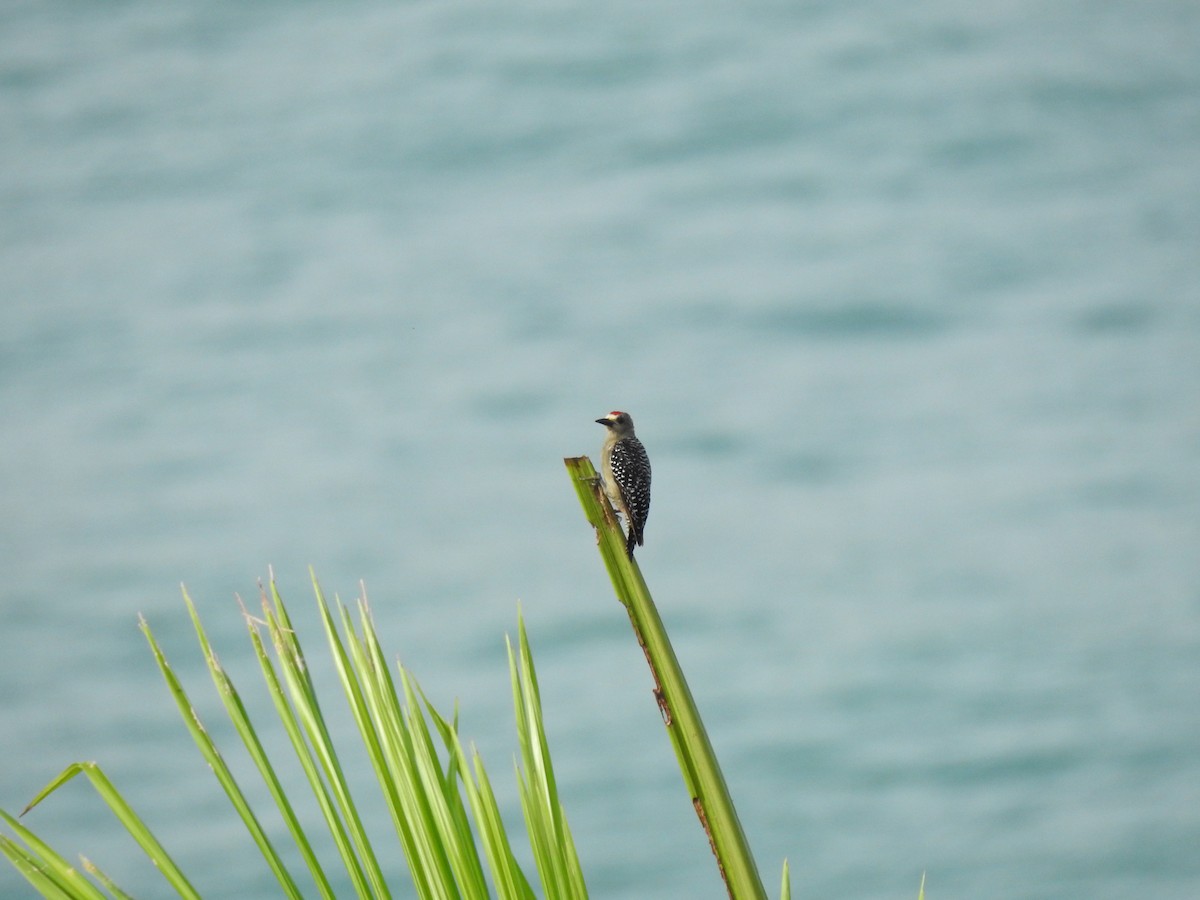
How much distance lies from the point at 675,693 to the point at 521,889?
22 centimetres

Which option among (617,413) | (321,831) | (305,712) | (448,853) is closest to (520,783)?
(448,853)

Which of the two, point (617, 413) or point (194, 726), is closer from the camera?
point (194, 726)

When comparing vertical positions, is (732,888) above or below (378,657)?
below

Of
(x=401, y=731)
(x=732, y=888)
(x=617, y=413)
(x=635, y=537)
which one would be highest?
(x=617, y=413)

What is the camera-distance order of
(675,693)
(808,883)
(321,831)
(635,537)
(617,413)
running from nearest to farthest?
(675,693), (635,537), (617,413), (808,883), (321,831)

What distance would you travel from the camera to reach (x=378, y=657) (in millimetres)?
1129

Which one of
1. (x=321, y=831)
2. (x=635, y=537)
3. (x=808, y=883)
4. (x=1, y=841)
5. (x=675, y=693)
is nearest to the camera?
(x=1, y=841)

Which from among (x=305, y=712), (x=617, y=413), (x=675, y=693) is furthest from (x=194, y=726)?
(x=617, y=413)

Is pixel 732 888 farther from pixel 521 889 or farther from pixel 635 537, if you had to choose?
pixel 635 537

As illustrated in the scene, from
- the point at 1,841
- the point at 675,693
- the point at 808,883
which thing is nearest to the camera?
the point at 1,841

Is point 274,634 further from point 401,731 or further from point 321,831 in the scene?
point 321,831

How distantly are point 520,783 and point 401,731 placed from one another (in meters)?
0.11

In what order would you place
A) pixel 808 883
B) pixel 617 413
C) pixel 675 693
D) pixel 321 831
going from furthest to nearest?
pixel 321 831
pixel 808 883
pixel 617 413
pixel 675 693

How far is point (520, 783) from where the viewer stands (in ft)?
3.63
